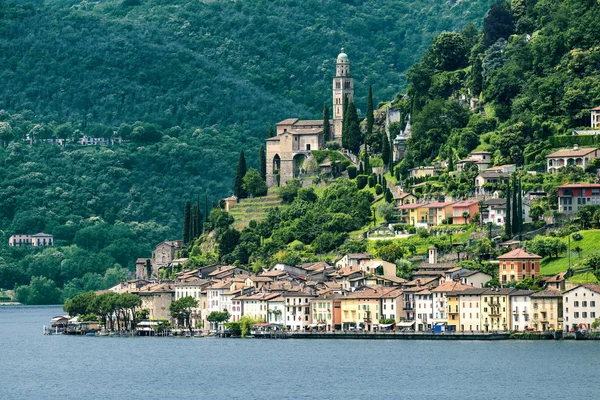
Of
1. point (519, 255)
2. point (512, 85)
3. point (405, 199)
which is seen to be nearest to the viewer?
point (519, 255)

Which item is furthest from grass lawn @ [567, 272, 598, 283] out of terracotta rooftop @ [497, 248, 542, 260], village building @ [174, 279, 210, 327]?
village building @ [174, 279, 210, 327]

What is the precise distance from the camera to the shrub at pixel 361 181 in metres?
170

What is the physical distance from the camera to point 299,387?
10575 cm

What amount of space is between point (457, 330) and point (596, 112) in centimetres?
3482

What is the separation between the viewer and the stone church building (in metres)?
182

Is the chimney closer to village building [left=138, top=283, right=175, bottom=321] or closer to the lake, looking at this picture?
the lake

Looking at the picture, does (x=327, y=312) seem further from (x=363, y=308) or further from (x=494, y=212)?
(x=494, y=212)

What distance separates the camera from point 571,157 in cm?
15200

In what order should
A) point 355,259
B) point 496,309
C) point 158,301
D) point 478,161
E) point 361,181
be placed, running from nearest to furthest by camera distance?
1. point 496,309
2. point 355,259
3. point 158,301
4. point 478,161
5. point 361,181

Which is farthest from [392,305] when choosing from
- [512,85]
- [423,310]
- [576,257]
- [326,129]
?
[326,129]

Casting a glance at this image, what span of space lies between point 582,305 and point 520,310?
515 cm

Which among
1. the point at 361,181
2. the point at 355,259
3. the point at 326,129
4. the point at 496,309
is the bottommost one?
the point at 496,309

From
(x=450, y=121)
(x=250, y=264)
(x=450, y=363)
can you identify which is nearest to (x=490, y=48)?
(x=450, y=121)

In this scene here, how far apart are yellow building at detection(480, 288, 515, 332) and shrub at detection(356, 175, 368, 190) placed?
41.3m
